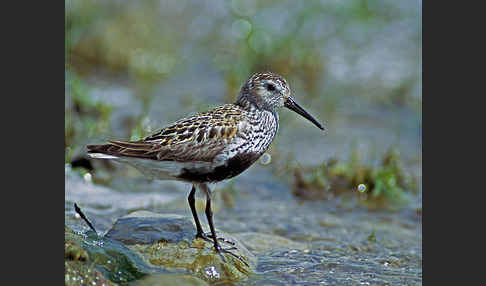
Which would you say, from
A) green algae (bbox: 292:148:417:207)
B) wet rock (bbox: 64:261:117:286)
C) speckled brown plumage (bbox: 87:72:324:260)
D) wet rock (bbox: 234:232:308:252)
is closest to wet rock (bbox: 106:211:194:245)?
speckled brown plumage (bbox: 87:72:324:260)

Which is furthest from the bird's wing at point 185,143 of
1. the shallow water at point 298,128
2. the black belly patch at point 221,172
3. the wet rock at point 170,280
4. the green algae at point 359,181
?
the green algae at point 359,181

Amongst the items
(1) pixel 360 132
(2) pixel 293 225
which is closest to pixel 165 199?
(2) pixel 293 225

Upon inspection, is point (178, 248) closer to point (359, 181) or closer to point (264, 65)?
point (359, 181)

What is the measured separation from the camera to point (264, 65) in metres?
11.0

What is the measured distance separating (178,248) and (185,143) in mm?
875

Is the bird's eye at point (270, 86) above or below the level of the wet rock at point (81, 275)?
above

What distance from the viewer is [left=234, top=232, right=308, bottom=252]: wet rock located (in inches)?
267

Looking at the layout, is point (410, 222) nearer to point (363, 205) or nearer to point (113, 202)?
point (363, 205)

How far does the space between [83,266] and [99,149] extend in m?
1.01

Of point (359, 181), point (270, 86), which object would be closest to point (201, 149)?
point (270, 86)

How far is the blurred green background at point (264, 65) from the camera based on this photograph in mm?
9930

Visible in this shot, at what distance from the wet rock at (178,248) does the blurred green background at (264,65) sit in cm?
288

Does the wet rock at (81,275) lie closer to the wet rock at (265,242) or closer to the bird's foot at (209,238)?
the bird's foot at (209,238)

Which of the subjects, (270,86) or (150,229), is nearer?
(150,229)
